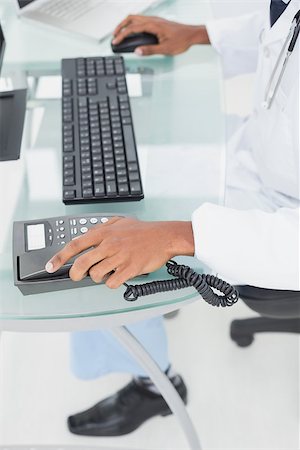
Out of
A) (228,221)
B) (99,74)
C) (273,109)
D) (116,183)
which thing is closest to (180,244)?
(228,221)

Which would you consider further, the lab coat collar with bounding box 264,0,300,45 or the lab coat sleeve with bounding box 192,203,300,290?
the lab coat collar with bounding box 264,0,300,45

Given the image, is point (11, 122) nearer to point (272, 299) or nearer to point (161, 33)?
point (161, 33)

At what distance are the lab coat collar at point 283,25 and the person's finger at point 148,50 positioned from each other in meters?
0.28

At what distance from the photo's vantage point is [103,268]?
92 centimetres

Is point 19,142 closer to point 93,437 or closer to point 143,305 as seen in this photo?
point 143,305

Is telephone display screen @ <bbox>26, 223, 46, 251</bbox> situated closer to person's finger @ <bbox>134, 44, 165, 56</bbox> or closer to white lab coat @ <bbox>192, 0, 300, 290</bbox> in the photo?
white lab coat @ <bbox>192, 0, 300, 290</bbox>

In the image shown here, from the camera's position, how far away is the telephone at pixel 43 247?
3.08 ft

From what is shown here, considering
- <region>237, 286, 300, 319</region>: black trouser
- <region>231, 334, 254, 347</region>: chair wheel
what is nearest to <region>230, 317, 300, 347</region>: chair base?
<region>231, 334, 254, 347</region>: chair wheel

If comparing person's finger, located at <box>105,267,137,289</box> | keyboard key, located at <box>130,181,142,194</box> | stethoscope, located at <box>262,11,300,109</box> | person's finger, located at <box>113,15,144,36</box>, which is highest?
person's finger, located at <box>113,15,144,36</box>

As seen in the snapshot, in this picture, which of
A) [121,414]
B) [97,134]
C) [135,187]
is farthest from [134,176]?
[121,414]

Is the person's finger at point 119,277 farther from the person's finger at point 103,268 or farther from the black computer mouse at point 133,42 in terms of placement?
the black computer mouse at point 133,42

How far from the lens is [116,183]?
109 centimetres

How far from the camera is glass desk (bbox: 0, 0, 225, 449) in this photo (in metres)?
0.96

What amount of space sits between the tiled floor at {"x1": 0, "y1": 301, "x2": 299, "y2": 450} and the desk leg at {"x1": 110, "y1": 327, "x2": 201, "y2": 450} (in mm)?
149
